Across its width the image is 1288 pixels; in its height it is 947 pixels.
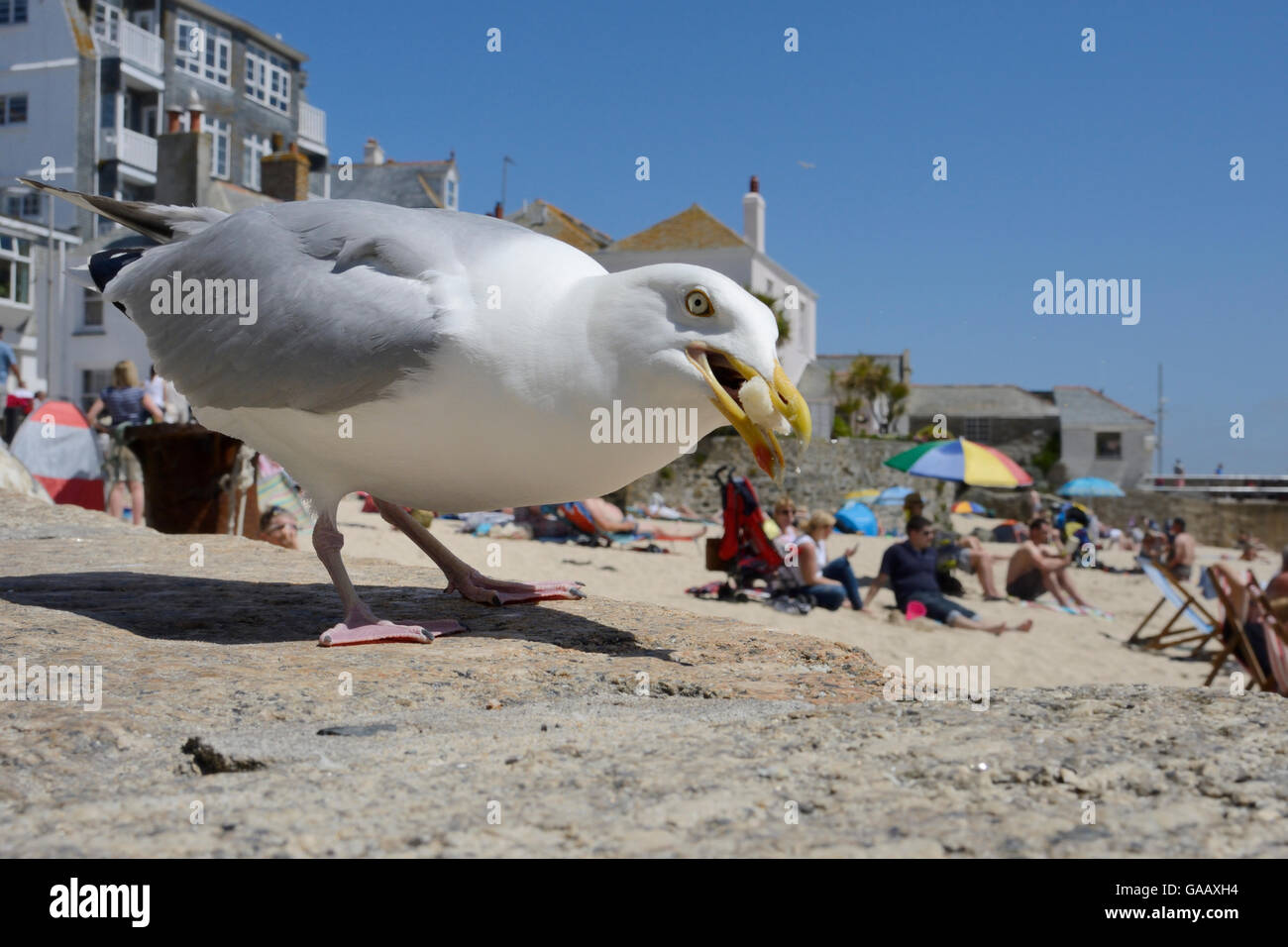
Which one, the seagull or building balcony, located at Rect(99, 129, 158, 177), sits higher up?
building balcony, located at Rect(99, 129, 158, 177)

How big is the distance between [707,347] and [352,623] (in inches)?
60.7

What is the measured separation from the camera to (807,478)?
31.2 metres

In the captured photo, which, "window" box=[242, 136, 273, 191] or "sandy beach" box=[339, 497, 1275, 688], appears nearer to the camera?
"sandy beach" box=[339, 497, 1275, 688]

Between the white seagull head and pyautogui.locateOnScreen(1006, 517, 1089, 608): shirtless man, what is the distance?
12.3m

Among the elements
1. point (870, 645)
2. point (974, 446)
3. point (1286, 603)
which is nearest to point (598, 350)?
point (870, 645)

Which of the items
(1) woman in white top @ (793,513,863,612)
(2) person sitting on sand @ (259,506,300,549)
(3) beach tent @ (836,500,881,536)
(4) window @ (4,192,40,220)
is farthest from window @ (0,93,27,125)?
(1) woman in white top @ (793,513,863,612)

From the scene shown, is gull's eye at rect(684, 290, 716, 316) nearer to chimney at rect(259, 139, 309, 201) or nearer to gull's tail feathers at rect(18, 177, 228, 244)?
gull's tail feathers at rect(18, 177, 228, 244)

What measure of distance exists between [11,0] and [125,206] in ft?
108

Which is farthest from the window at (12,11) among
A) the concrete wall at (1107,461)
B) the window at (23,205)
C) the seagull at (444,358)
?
the concrete wall at (1107,461)

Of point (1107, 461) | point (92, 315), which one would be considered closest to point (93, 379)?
point (92, 315)

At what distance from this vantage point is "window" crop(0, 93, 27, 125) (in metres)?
30.2

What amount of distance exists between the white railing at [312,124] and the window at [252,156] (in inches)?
80.6
